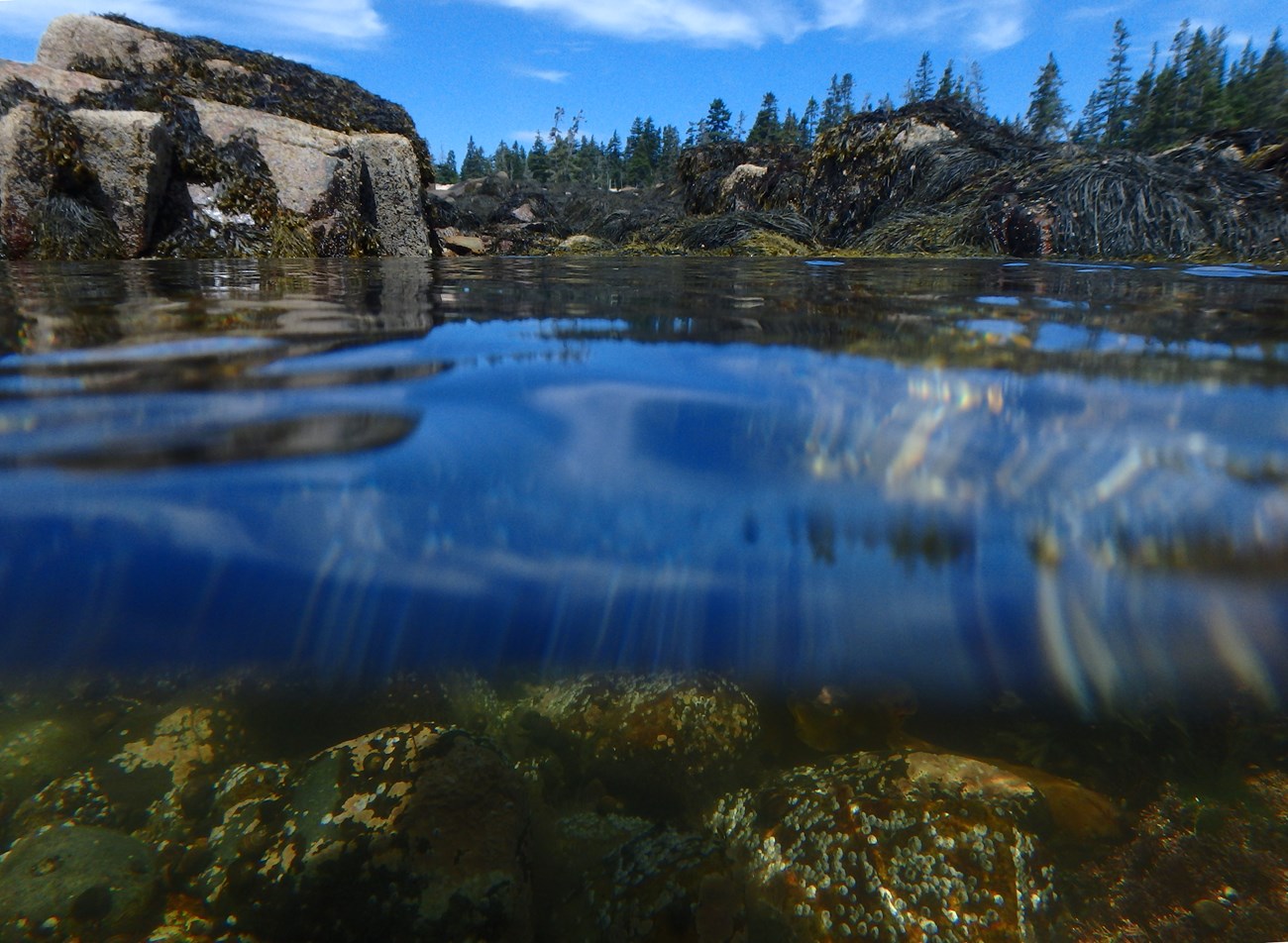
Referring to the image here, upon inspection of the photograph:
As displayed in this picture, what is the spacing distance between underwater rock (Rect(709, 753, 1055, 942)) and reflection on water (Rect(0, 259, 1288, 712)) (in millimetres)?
127

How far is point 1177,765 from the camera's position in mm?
866

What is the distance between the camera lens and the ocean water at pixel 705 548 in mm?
854

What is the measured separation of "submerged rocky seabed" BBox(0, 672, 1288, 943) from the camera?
75 centimetres

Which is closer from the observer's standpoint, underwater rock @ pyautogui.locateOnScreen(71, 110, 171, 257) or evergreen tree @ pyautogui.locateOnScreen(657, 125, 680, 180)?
underwater rock @ pyautogui.locateOnScreen(71, 110, 171, 257)

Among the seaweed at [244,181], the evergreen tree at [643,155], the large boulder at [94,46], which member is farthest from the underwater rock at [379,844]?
the evergreen tree at [643,155]

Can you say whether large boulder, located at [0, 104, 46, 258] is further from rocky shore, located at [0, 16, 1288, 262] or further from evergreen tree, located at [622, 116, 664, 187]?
evergreen tree, located at [622, 116, 664, 187]

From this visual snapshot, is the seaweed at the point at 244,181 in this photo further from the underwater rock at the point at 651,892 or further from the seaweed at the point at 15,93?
the underwater rock at the point at 651,892

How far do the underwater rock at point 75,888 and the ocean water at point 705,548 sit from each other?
64 millimetres

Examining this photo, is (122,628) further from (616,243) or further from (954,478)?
(616,243)

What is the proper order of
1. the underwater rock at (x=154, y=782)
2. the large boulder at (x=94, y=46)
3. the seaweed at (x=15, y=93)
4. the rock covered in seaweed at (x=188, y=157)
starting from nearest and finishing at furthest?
the underwater rock at (x=154, y=782) < the rock covered in seaweed at (x=188, y=157) < the seaweed at (x=15, y=93) < the large boulder at (x=94, y=46)

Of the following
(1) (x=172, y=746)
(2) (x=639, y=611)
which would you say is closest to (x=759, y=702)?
(2) (x=639, y=611)

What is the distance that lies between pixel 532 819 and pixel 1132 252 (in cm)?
786

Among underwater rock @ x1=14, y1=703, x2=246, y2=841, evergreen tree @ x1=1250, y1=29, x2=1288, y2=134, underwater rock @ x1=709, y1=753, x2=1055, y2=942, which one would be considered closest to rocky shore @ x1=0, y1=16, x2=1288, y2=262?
underwater rock @ x1=709, y1=753, x2=1055, y2=942

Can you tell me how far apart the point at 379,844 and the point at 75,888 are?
0.28 m
